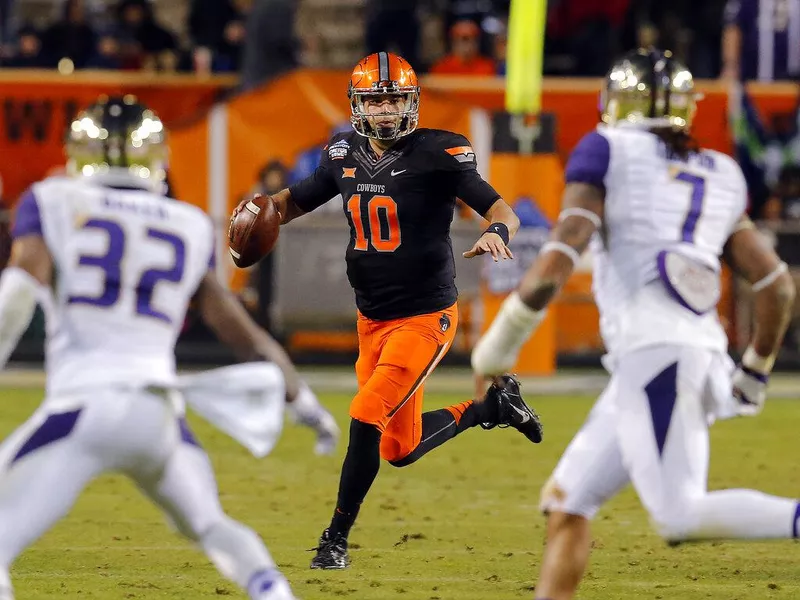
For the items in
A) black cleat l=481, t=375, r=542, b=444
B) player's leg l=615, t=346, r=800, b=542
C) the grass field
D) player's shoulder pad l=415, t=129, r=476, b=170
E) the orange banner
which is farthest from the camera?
the orange banner

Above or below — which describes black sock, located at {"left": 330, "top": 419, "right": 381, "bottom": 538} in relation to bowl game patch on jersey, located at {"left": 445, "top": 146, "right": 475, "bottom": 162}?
below

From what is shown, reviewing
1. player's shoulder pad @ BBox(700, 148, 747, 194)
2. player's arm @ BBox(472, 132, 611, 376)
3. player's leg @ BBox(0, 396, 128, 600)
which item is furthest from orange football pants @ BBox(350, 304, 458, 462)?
player's leg @ BBox(0, 396, 128, 600)

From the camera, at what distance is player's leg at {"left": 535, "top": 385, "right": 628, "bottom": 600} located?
172 inches

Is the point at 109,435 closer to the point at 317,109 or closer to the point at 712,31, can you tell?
the point at 317,109

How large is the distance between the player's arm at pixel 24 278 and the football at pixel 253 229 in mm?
1664

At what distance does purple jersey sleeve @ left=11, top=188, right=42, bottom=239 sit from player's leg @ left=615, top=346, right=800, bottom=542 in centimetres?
162

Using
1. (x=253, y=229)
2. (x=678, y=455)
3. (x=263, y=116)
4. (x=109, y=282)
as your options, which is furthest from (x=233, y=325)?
(x=263, y=116)

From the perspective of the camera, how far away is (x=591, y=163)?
4.51 meters

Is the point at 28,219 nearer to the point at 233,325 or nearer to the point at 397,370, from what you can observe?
the point at 233,325

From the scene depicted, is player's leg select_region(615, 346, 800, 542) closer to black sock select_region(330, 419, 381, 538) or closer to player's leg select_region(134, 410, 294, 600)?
player's leg select_region(134, 410, 294, 600)

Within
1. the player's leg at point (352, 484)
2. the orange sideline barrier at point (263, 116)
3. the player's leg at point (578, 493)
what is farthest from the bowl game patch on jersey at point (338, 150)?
the orange sideline barrier at point (263, 116)

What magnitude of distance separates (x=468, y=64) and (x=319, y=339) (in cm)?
283

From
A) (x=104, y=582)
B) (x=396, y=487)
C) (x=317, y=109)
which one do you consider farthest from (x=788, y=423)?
(x=104, y=582)

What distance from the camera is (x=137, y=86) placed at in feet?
45.5
